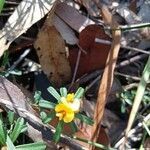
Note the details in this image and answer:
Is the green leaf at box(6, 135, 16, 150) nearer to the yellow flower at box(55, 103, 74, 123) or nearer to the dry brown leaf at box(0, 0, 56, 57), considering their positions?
the yellow flower at box(55, 103, 74, 123)

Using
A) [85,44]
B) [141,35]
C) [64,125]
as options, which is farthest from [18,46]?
[141,35]

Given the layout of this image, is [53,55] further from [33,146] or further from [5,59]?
[33,146]

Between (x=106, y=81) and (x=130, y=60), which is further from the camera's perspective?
(x=130, y=60)

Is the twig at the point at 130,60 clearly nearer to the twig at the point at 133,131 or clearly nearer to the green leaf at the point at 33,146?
the twig at the point at 133,131

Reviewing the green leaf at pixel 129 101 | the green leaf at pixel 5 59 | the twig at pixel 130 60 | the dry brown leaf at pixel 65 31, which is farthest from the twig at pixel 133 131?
the green leaf at pixel 5 59

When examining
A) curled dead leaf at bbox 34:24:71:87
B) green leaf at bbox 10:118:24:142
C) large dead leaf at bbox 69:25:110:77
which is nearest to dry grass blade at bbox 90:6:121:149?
large dead leaf at bbox 69:25:110:77

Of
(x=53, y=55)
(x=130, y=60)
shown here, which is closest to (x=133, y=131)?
(x=130, y=60)
